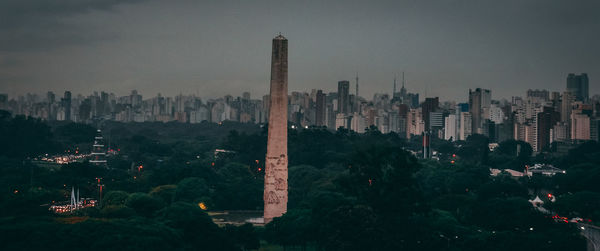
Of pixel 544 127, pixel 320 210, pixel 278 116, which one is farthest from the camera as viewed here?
pixel 544 127

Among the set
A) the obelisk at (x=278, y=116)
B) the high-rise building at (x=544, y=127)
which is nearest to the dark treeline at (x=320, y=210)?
the obelisk at (x=278, y=116)

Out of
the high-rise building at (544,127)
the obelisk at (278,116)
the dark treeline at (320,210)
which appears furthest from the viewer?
the high-rise building at (544,127)

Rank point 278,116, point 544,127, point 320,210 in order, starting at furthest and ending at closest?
point 544,127 → point 278,116 → point 320,210

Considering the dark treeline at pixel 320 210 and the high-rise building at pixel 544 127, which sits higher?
the high-rise building at pixel 544 127

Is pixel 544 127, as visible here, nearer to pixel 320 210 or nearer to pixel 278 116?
pixel 278 116

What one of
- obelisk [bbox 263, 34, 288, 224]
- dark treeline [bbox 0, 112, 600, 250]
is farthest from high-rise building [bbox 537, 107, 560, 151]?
obelisk [bbox 263, 34, 288, 224]

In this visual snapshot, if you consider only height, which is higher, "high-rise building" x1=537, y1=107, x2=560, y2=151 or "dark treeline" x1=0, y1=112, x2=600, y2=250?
"high-rise building" x1=537, y1=107, x2=560, y2=151

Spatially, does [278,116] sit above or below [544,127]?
below

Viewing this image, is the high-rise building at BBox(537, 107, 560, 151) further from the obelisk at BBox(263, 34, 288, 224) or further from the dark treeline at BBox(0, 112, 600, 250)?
the obelisk at BBox(263, 34, 288, 224)

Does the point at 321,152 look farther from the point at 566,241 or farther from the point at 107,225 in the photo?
the point at 107,225

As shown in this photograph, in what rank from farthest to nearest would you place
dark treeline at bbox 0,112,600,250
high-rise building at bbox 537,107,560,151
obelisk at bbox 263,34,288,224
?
1. high-rise building at bbox 537,107,560,151
2. obelisk at bbox 263,34,288,224
3. dark treeline at bbox 0,112,600,250

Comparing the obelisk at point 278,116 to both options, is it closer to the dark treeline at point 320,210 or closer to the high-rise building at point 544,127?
the dark treeline at point 320,210

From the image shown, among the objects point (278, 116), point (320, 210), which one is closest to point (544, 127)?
point (278, 116)
